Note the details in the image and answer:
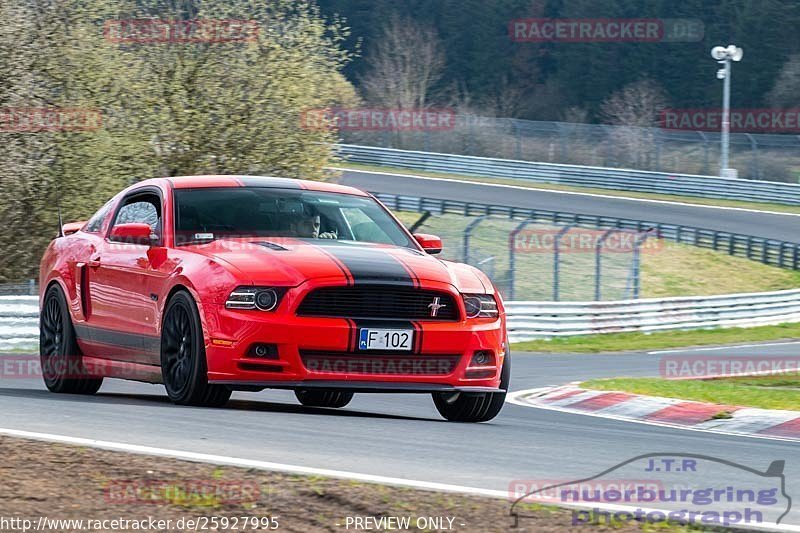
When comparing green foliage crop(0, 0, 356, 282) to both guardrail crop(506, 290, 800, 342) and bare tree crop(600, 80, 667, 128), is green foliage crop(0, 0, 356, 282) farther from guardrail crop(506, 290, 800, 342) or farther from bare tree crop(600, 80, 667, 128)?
bare tree crop(600, 80, 667, 128)

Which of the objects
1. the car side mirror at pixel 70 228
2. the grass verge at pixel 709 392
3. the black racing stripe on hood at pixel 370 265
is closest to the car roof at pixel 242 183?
the black racing stripe on hood at pixel 370 265

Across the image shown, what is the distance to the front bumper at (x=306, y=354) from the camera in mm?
8438

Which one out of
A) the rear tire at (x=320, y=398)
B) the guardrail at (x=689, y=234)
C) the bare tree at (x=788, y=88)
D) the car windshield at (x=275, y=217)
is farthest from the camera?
the bare tree at (x=788, y=88)

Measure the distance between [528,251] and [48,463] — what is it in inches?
964

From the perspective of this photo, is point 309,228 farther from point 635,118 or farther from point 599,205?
point 635,118

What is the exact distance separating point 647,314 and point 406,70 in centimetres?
5375

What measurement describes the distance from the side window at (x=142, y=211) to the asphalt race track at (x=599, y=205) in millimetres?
38940

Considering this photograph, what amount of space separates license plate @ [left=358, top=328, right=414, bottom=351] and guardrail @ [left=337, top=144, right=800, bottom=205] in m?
47.2

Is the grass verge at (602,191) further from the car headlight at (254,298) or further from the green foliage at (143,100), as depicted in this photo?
the car headlight at (254,298)

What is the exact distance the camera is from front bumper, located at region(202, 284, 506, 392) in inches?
332

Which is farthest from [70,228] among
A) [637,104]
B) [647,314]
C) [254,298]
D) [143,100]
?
[637,104]

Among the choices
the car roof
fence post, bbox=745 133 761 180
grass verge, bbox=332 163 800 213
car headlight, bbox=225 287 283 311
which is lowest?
grass verge, bbox=332 163 800 213

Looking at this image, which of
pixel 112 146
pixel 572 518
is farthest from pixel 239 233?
pixel 112 146

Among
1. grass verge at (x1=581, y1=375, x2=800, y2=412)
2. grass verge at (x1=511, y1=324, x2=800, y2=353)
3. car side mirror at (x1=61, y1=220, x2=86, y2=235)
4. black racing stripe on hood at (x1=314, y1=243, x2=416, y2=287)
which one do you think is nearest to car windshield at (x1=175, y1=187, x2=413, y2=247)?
black racing stripe on hood at (x1=314, y1=243, x2=416, y2=287)
